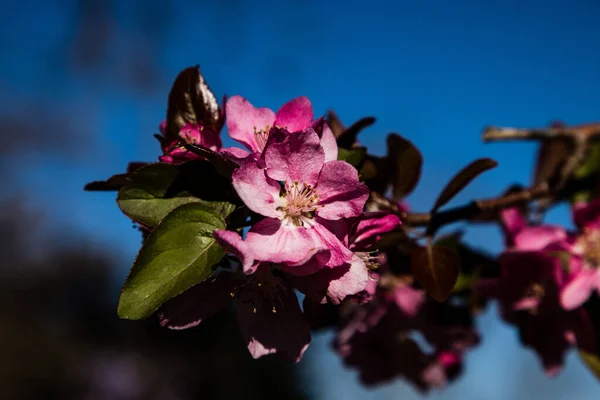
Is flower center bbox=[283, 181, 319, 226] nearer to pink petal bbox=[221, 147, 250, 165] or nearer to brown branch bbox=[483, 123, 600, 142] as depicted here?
pink petal bbox=[221, 147, 250, 165]

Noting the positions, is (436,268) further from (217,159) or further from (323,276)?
(217,159)

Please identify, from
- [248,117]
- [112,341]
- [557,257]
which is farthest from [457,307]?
[112,341]

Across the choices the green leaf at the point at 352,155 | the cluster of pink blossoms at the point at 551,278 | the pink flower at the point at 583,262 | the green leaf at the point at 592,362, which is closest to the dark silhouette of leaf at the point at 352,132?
the green leaf at the point at 352,155

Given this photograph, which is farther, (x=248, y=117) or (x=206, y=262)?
(x=248, y=117)

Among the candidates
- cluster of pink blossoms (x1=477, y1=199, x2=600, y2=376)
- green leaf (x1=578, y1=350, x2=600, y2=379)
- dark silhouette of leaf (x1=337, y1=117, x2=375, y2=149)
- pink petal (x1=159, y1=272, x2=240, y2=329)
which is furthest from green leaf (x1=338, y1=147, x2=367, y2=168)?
green leaf (x1=578, y1=350, x2=600, y2=379)

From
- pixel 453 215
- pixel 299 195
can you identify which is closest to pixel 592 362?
pixel 453 215

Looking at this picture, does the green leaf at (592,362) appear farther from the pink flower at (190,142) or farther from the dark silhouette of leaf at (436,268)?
the pink flower at (190,142)

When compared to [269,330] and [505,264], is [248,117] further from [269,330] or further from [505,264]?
[505,264]
